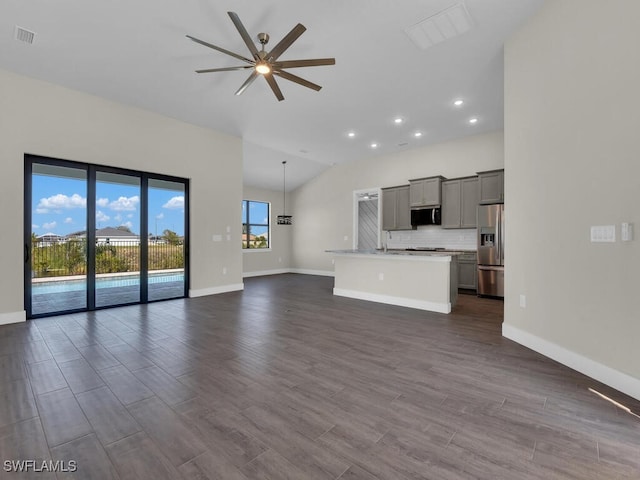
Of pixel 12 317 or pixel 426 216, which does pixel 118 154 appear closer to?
pixel 12 317

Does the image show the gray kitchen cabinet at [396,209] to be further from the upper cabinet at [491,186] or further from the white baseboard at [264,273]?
the white baseboard at [264,273]

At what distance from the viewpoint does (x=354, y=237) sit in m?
8.55

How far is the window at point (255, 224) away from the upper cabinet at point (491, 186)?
254 inches

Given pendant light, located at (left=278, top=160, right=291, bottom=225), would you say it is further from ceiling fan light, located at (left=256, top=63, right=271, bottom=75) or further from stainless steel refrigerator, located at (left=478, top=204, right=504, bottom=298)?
ceiling fan light, located at (left=256, top=63, right=271, bottom=75)

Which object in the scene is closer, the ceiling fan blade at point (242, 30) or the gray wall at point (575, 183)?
the gray wall at point (575, 183)

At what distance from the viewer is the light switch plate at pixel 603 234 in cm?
229

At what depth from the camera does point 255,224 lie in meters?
9.60

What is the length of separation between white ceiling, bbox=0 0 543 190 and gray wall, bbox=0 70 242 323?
0.87ft

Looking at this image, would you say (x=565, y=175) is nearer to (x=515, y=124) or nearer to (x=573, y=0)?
(x=515, y=124)

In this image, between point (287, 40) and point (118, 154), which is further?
point (118, 154)

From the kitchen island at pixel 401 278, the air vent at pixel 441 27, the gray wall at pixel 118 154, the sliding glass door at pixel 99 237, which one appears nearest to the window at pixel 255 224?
the gray wall at pixel 118 154

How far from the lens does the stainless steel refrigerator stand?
5.64m

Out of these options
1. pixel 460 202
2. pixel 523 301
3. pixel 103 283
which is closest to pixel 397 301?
pixel 523 301

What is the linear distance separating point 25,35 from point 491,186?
7.37 m
